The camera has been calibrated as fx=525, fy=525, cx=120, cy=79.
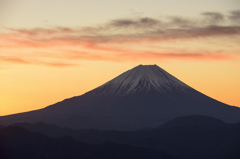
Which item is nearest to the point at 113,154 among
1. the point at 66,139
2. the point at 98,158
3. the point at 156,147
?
the point at 98,158

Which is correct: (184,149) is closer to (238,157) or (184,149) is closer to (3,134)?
(238,157)

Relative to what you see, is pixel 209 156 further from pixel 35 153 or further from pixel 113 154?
pixel 35 153

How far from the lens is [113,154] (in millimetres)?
167250

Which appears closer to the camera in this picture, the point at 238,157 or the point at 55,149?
the point at 55,149

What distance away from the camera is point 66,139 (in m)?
174

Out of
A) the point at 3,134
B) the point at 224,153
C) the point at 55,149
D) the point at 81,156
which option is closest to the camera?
the point at 81,156

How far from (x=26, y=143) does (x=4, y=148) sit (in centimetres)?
1140

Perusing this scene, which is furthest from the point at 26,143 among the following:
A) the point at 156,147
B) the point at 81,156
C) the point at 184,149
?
the point at 184,149

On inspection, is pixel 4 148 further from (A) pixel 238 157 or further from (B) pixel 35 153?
(A) pixel 238 157

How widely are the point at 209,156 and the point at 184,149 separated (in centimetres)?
1070

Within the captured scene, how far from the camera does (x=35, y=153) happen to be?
167125 millimetres

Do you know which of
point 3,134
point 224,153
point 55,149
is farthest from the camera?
point 224,153

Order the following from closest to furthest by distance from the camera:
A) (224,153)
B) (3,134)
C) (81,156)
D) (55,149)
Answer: (81,156), (55,149), (3,134), (224,153)

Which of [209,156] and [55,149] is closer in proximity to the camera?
[55,149]
